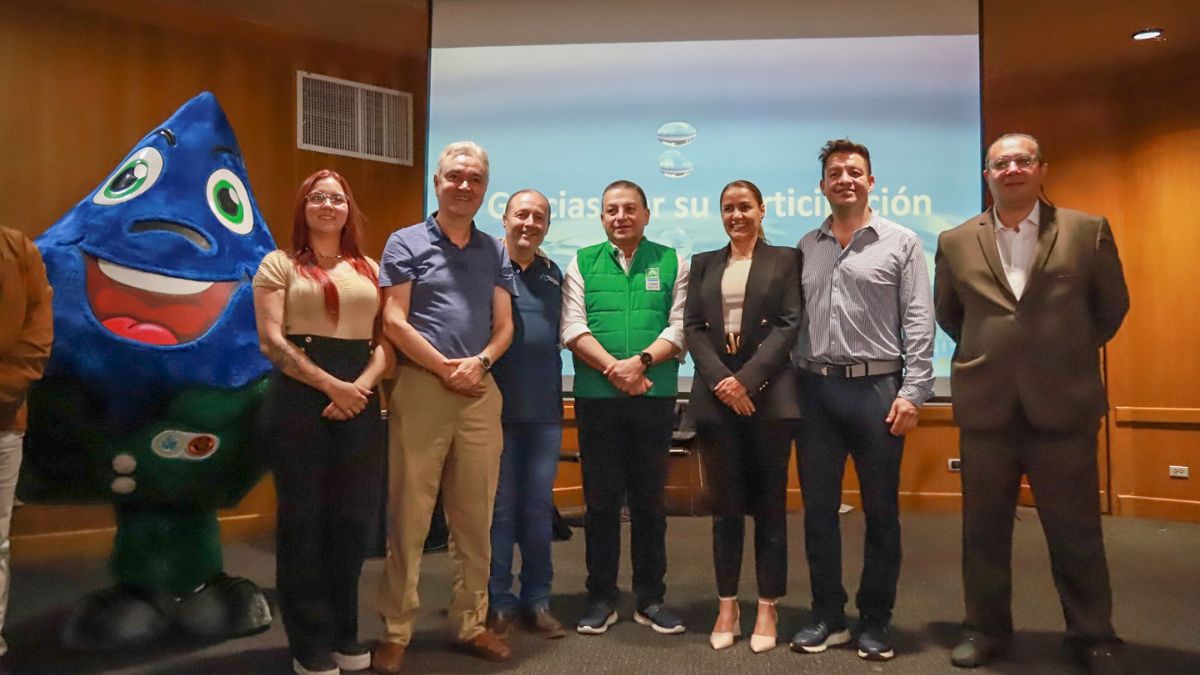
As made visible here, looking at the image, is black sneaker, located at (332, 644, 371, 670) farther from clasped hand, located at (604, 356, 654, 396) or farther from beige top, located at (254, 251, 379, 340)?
clasped hand, located at (604, 356, 654, 396)

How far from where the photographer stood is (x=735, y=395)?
7.36 feet

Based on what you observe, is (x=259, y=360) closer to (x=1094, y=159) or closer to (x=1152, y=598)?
(x=1152, y=598)

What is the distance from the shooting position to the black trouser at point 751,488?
228 cm

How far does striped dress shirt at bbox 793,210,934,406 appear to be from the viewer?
225 centimetres

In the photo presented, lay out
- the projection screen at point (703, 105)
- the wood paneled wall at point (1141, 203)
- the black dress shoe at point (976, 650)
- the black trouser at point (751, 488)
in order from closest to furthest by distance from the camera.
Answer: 1. the black dress shoe at point (976, 650)
2. the black trouser at point (751, 488)
3. the projection screen at point (703, 105)
4. the wood paneled wall at point (1141, 203)

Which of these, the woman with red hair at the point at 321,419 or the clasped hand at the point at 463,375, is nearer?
the woman with red hair at the point at 321,419

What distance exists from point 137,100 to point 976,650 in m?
4.23

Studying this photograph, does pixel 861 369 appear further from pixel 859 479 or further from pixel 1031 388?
pixel 1031 388

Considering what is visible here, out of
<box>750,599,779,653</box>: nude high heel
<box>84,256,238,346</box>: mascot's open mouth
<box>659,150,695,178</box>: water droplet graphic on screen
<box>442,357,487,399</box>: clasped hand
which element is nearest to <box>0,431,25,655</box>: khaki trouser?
<box>84,256,238,346</box>: mascot's open mouth

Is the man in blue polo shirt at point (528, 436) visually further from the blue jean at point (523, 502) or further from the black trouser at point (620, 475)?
the black trouser at point (620, 475)

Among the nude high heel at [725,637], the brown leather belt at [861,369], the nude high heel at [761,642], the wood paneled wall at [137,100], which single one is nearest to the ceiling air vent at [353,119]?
the wood paneled wall at [137,100]

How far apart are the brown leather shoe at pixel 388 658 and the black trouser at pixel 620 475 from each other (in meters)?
0.65

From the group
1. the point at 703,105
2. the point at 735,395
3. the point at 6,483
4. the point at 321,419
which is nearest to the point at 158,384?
the point at 6,483

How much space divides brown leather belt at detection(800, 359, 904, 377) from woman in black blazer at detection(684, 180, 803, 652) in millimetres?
96
